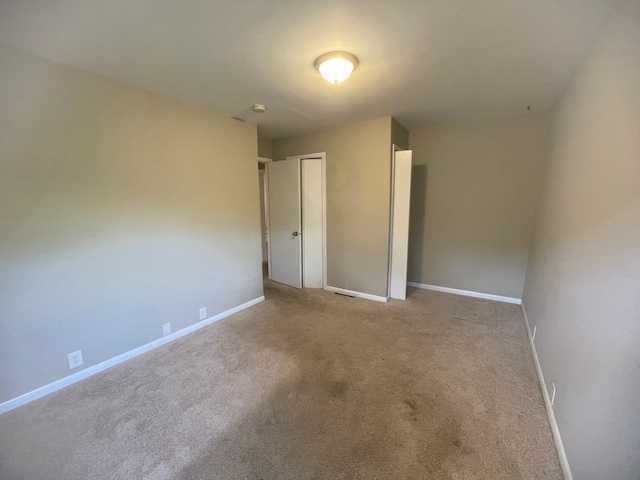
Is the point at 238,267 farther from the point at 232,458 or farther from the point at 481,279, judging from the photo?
the point at 481,279

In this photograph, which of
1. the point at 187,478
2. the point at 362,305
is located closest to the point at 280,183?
the point at 362,305

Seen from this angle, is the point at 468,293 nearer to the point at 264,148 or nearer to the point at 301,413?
the point at 301,413

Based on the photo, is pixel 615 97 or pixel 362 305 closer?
pixel 615 97

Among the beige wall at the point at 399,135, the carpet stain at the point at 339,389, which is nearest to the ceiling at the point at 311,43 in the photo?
the beige wall at the point at 399,135

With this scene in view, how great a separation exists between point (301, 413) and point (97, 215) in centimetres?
220

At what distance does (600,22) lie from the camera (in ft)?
4.75

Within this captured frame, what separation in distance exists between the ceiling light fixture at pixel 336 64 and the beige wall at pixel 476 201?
7.84 ft

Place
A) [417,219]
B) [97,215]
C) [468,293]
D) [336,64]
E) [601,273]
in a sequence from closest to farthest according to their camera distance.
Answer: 1. [601,273]
2. [336,64]
3. [97,215]
4. [468,293]
5. [417,219]

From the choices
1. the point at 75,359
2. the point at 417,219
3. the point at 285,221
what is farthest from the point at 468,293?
the point at 75,359

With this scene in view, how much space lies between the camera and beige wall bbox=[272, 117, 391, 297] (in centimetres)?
340

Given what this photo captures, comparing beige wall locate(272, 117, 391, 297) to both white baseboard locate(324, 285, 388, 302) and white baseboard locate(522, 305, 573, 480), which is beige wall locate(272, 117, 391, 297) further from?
white baseboard locate(522, 305, 573, 480)

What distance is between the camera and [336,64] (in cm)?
183

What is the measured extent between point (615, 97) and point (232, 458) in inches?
109

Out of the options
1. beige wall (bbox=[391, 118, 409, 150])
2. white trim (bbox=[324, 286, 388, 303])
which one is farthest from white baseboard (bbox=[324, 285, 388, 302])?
beige wall (bbox=[391, 118, 409, 150])
